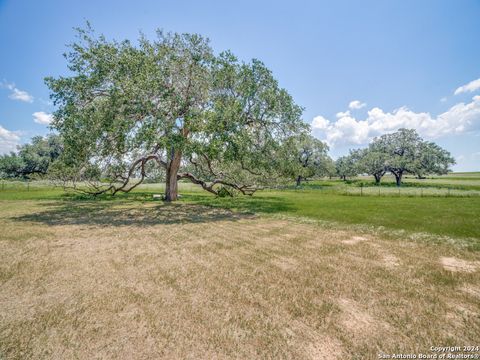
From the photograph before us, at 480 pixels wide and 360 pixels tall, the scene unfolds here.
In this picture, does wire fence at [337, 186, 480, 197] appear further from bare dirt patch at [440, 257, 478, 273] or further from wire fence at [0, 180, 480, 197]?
bare dirt patch at [440, 257, 478, 273]

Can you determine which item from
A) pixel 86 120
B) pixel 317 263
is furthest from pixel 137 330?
pixel 86 120

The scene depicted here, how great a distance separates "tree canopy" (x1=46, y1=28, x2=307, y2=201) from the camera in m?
16.2

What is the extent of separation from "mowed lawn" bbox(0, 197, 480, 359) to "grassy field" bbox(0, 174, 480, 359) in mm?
25

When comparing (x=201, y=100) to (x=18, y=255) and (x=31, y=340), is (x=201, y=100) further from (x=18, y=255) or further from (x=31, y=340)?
(x=31, y=340)

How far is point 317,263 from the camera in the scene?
719 cm

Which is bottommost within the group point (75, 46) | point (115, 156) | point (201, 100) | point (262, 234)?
point (262, 234)

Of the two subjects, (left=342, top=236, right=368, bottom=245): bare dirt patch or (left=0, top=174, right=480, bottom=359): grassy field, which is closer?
(left=0, top=174, right=480, bottom=359): grassy field

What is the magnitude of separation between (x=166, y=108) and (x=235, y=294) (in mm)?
15754

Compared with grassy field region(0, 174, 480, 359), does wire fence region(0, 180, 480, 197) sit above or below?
above

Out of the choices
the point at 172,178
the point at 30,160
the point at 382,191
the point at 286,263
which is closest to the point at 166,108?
the point at 172,178

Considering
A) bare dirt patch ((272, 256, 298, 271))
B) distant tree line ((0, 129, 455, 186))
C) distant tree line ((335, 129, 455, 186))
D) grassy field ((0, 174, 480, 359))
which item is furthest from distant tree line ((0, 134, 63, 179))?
distant tree line ((335, 129, 455, 186))

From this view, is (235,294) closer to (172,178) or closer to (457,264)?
(457,264)

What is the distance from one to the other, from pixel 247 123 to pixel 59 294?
61.8ft

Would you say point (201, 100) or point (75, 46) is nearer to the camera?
point (75, 46)
